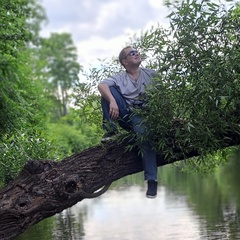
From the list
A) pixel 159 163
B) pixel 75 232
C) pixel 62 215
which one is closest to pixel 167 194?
pixel 62 215

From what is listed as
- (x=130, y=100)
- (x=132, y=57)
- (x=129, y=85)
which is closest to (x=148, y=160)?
(x=130, y=100)

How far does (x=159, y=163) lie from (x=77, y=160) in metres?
0.97

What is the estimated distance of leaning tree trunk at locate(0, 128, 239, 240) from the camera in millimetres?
6828

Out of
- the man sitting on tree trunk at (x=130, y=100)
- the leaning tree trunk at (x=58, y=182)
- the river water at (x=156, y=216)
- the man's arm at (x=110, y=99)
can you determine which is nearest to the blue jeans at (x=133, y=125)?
the man sitting on tree trunk at (x=130, y=100)

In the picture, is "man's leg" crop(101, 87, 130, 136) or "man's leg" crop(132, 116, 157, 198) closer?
"man's leg" crop(132, 116, 157, 198)

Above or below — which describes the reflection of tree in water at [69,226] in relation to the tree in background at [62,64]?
below

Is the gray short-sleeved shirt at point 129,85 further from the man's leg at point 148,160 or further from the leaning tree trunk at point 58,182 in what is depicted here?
the leaning tree trunk at point 58,182

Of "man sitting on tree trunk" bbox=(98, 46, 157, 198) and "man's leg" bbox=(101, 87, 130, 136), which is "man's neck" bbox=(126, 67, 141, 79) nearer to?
"man sitting on tree trunk" bbox=(98, 46, 157, 198)

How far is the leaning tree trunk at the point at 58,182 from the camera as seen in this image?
6.83 meters

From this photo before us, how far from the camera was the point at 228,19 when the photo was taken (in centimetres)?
698

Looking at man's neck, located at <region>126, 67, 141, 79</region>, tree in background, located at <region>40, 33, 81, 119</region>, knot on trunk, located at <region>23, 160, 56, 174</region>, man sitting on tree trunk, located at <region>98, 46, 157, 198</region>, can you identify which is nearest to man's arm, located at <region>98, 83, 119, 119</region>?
man sitting on tree trunk, located at <region>98, 46, 157, 198</region>

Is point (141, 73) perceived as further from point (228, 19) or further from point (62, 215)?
point (62, 215)

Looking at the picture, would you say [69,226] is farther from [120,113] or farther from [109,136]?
[120,113]

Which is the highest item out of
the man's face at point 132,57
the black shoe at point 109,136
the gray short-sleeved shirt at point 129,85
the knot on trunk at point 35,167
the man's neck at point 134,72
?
the man's face at point 132,57
